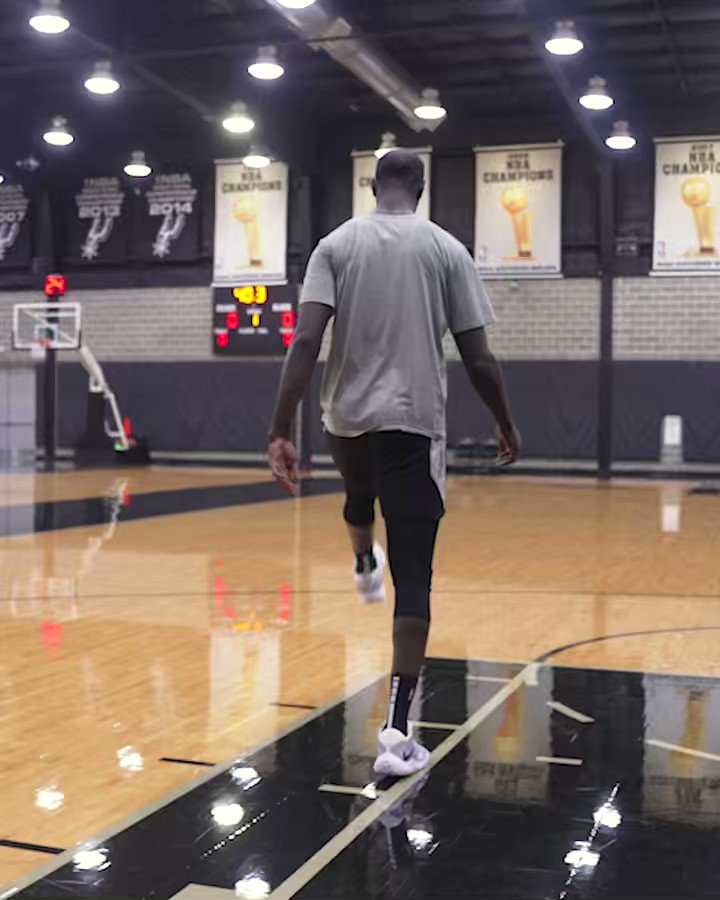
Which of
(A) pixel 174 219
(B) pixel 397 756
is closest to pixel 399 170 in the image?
(B) pixel 397 756

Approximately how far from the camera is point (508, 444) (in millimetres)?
3195

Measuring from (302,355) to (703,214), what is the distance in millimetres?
15562

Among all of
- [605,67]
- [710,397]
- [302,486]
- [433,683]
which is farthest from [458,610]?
[710,397]

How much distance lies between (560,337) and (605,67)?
463cm

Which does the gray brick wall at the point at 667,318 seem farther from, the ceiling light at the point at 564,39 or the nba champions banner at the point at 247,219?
the ceiling light at the point at 564,39

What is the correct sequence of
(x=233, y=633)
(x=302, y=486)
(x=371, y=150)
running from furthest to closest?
1. (x=371, y=150)
2. (x=302, y=486)
3. (x=233, y=633)

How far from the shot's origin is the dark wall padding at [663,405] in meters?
18.7

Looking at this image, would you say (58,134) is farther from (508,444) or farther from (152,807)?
(152,807)

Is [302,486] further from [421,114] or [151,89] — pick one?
[151,89]

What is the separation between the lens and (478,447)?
1939cm

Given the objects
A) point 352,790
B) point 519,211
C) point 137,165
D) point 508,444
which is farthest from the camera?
point 137,165

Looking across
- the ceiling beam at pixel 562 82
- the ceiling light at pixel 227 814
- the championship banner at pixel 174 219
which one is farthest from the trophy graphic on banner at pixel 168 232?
the ceiling light at pixel 227 814

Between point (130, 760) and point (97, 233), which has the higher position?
point (97, 233)

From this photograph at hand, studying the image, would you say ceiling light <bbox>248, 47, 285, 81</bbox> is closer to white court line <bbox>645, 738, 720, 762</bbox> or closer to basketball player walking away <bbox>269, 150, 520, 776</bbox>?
basketball player walking away <bbox>269, 150, 520, 776</bbox>
